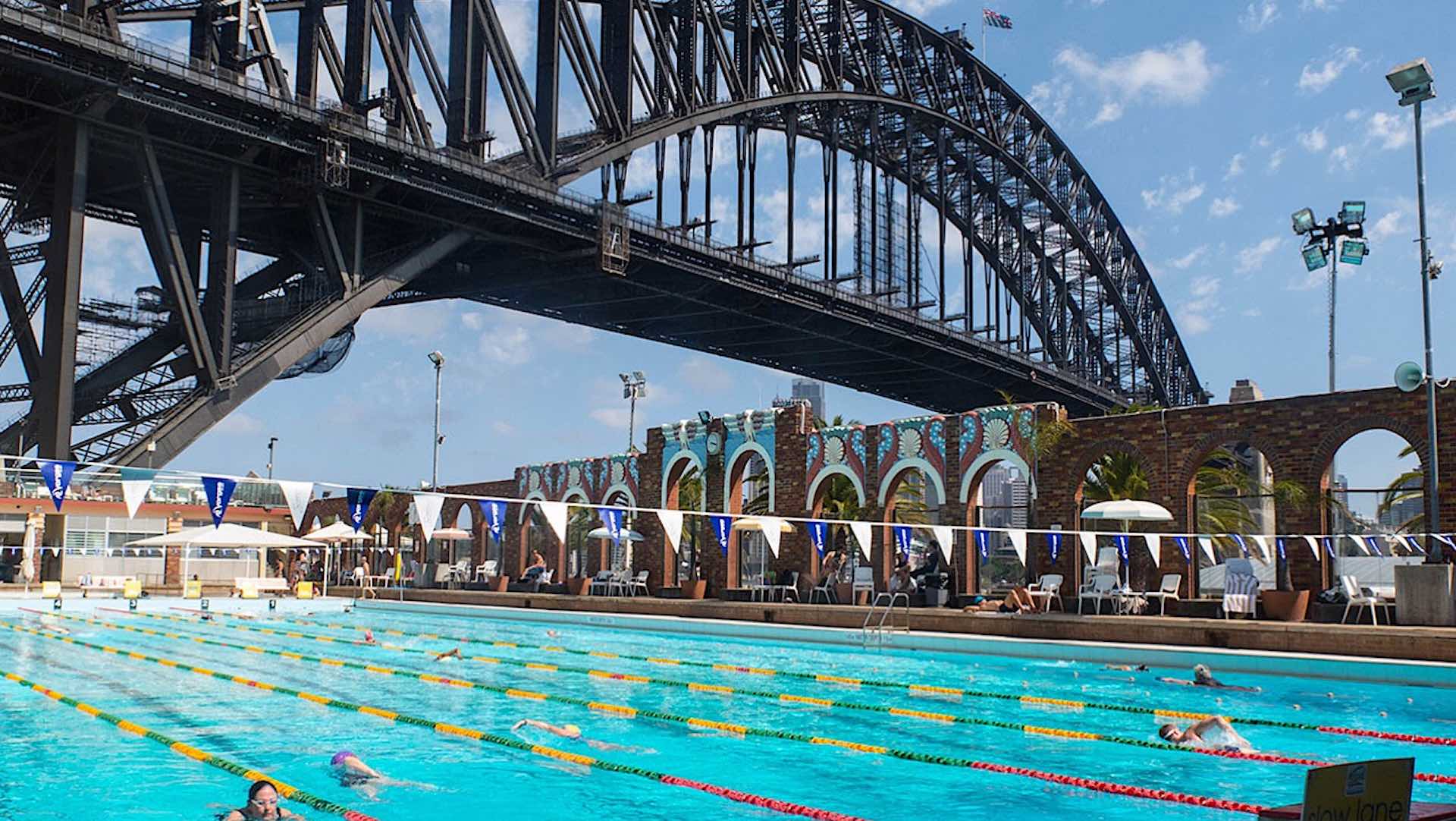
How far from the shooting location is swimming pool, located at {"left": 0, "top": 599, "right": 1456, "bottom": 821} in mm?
9508

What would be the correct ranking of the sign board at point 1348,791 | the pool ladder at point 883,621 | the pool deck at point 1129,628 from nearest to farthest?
the sign board at point 1348,791, the pool deck at point 1129,628, the pool ladder at point 883,621

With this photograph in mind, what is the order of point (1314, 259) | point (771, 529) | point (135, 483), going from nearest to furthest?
point (135, 483)
point (771, 529)
point (1314, 259)

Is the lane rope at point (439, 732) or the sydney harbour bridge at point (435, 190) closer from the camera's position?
the lane rope at point (439, 732)

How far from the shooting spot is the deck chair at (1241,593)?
1916 cm

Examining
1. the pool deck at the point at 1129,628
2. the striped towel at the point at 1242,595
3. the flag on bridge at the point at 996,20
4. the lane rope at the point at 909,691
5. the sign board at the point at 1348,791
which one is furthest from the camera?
the flag on bridge at the point at 996,20

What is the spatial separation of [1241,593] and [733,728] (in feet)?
32.8

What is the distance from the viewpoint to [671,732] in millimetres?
12461

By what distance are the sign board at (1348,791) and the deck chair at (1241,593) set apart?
15956mm

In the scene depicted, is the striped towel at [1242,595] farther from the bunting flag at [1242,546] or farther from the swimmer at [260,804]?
the swimmer at [260,804]

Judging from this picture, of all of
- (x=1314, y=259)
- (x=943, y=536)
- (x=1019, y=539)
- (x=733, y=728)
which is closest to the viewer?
(x=733, y=728)

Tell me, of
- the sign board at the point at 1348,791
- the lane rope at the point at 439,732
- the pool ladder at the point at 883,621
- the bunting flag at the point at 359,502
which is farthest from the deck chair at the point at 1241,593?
the sign board at the point at 1348,791

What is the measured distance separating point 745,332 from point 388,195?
23311mm

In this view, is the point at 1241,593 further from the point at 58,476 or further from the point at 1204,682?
the point at 58,476

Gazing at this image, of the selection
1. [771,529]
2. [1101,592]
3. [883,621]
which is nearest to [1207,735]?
[883,621]
